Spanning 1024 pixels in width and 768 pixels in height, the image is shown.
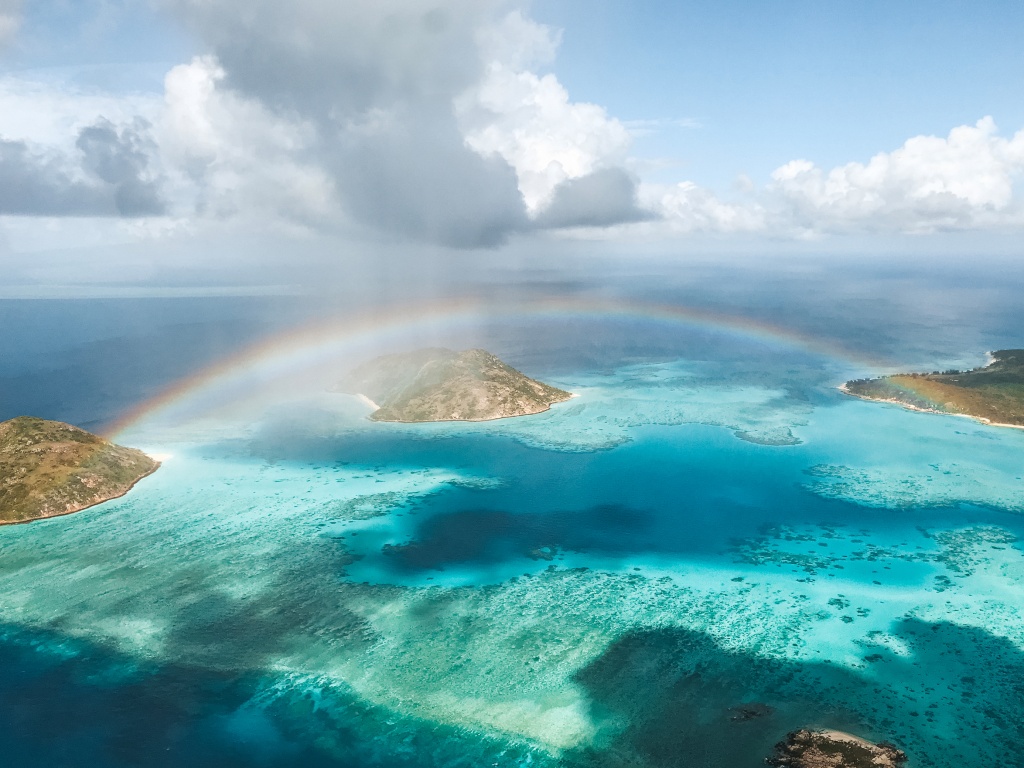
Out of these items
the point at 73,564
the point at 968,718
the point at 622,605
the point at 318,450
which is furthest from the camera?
the point at 318,450

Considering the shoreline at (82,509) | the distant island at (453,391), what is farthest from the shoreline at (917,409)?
the shoreline at (82,509)

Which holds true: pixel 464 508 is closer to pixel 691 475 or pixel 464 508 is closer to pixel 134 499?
pixel 691 475

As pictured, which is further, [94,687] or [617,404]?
[617,404]

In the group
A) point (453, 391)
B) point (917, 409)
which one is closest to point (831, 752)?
point (453, 391)

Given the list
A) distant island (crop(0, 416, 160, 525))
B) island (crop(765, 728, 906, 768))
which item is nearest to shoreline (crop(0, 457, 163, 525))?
distant island (crop(0, 416, 160, 525))

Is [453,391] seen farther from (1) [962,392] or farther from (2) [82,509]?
(1) [962,392]

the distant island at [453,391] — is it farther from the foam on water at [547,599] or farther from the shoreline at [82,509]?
the shoreline at [82,509]

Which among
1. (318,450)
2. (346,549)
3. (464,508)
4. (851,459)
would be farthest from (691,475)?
(318,450)
